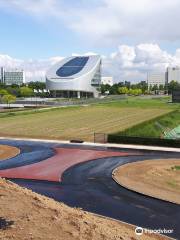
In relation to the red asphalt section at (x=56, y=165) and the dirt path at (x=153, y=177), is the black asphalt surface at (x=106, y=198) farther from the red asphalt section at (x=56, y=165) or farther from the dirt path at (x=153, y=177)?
the red asphalt section at (x=56, y=165)

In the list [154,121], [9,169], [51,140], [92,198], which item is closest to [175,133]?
[154,121]

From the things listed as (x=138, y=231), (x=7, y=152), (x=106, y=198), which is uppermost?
(x=7, y=152)

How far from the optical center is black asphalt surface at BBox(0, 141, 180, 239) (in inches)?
876

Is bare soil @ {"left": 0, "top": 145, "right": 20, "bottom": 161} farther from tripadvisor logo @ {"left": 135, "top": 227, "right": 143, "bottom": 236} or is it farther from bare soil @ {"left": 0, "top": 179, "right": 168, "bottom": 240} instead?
tripadvisor logo @ {"left": 135, "top": 227, "right": 143, "bottom": 236}

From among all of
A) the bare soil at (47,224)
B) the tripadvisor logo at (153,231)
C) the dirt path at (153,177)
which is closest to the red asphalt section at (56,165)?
the dirt path at (153,177)

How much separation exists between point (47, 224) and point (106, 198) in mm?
9055

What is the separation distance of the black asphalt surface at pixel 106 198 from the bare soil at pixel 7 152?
28.3 feet

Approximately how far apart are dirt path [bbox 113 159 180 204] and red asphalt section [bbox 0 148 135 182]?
4769 millimetres

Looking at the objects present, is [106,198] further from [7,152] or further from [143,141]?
[143,141]

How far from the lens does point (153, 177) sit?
31812 millimetres

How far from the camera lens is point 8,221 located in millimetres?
18234

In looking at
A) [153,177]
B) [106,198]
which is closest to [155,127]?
[153,177]

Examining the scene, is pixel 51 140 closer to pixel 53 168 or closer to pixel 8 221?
pixel 53 168

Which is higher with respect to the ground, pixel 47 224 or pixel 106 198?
pixel 47 224
